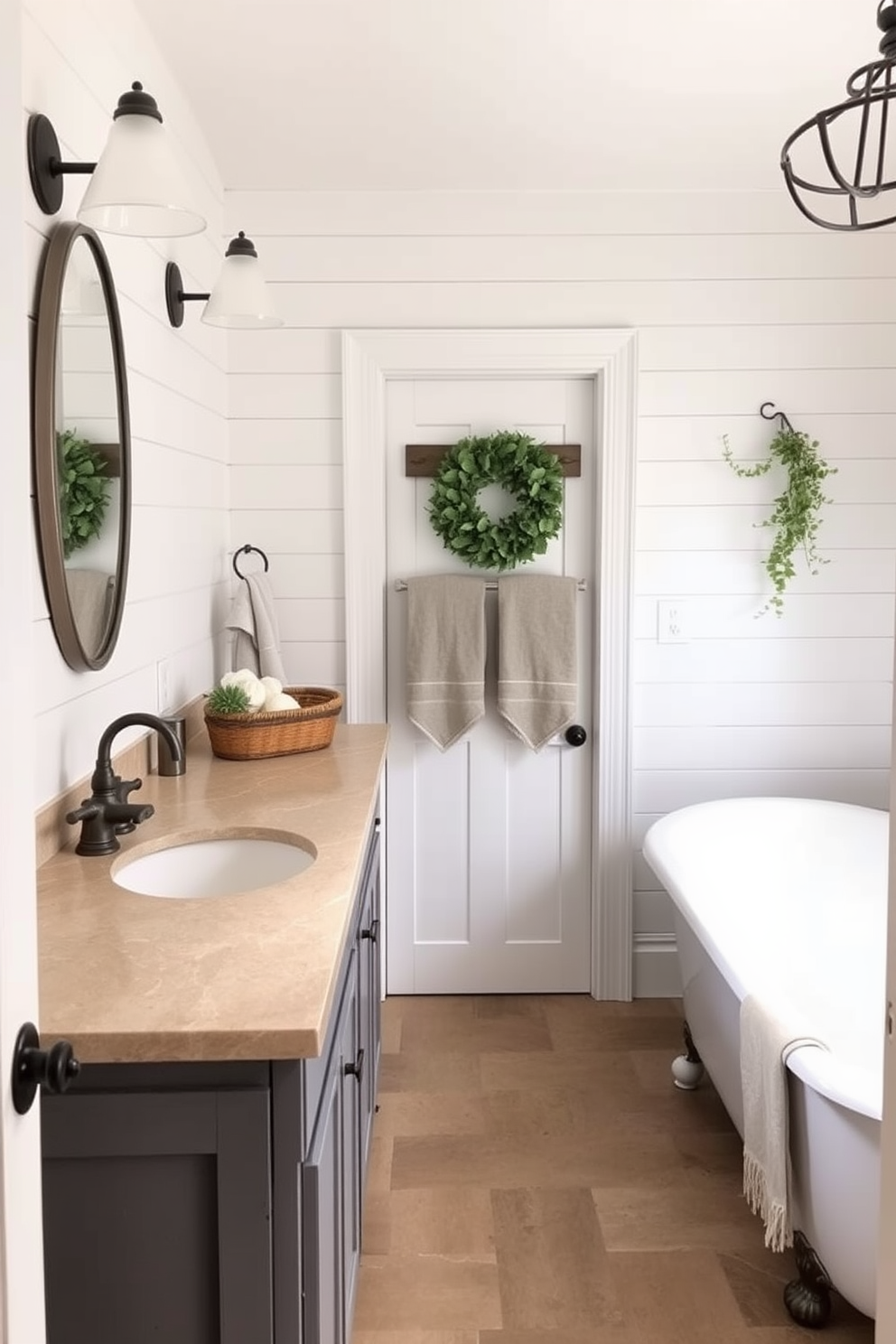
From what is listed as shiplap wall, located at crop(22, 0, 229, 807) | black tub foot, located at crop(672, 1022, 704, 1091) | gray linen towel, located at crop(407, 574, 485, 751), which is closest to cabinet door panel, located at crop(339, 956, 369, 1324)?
shiplap wall, located at crop(22, 0, 229, 807)

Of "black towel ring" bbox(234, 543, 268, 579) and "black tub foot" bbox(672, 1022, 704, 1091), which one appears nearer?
"black tub foot" bbox(672, 1022, 704, 1091)

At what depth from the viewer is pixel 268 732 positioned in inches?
108

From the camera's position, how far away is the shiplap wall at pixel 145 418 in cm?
190

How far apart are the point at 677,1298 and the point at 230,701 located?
1.58 m

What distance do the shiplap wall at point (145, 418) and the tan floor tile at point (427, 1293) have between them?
118 centimetres

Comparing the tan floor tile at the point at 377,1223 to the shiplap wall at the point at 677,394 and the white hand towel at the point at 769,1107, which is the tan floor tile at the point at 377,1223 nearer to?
the white hand towel at the point at 769,1107

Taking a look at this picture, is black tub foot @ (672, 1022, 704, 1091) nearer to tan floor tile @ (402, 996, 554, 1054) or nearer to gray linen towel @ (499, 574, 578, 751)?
tan floor tile @ (402, 996, 554, 1054)

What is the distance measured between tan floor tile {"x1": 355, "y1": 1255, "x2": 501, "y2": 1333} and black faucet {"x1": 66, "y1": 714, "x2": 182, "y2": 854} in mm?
1065

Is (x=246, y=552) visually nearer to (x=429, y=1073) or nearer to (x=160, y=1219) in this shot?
(x=429, y=1073)

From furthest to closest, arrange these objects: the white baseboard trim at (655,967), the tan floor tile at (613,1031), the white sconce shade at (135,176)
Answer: the white baseboard trim at (655,967) < the tan floor tile at (613,1031) < the white sconce shade at (135,176)

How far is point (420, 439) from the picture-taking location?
12.0 feet

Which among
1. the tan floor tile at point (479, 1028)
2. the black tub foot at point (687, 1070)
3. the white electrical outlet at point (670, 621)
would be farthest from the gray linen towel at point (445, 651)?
the black tub foot at point (687, 1070)

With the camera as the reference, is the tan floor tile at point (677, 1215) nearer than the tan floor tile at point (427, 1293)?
No

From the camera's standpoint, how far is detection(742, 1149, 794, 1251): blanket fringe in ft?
7.07
